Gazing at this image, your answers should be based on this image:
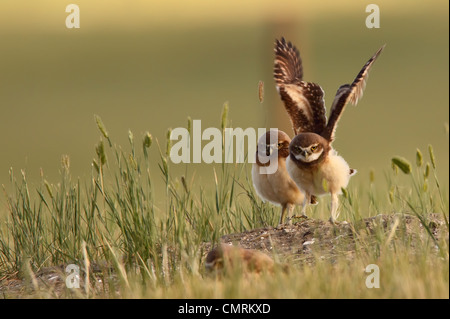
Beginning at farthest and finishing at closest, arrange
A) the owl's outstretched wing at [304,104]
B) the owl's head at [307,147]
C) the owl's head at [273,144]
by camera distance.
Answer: the owl's head at [273,144] → the owl's outstretched wing at [304,104] → the owl's head at [307,147]

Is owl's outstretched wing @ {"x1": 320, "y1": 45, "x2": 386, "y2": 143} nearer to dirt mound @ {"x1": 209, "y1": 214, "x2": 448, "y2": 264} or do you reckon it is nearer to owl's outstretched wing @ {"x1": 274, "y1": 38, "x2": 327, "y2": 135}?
owl's outstretched wing @ {"x1": 274, "y1": 38, "x2": 327, "y2": 135}

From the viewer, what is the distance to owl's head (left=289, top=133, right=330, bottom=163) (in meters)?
5.57

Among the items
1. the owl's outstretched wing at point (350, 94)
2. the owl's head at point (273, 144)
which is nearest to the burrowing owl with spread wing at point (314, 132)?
the owl's outstretched wing at point (350, 94)

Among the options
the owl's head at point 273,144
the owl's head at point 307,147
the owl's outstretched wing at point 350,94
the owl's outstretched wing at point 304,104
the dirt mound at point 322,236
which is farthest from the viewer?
the owl's head at point 273,144

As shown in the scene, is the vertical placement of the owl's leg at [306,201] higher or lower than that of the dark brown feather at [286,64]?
lower

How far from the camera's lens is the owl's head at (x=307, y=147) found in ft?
18.3

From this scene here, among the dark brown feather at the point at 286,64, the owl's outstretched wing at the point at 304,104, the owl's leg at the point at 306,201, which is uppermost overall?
the dark brown feather at the point at 286,64

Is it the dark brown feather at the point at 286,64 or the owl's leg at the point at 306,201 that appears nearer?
the owl's leg at the point at 306,201

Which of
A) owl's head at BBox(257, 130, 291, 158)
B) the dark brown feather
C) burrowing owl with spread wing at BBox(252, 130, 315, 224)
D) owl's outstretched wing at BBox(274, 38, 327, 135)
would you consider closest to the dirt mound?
burrowing owl with spread wing at BBox(252, 130, 315, 224)

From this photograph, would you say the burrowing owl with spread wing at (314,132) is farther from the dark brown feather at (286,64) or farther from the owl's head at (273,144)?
the owl's head at (273,144)

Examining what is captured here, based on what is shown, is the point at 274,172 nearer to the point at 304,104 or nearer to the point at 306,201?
the point at 306,201

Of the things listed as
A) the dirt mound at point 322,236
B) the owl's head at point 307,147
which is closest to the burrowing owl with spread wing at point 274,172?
the dirt mound at point 322,236

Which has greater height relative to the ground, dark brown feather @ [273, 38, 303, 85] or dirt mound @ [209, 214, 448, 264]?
dark brown feather @ [273, 38, 303, 85]
